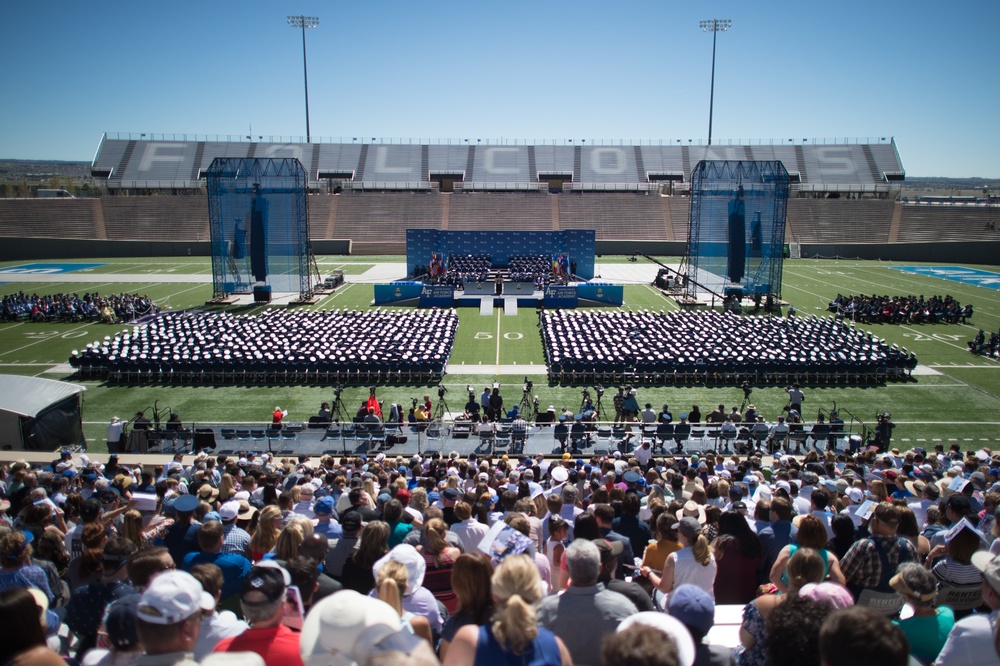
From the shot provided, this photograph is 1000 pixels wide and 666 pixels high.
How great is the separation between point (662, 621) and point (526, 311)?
31250 mm

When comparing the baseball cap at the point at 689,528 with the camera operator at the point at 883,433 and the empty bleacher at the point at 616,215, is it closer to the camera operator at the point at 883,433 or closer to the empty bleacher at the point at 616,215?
Answer: the camera operator at the point at 883,433

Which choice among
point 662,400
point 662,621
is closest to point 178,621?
point 662,621

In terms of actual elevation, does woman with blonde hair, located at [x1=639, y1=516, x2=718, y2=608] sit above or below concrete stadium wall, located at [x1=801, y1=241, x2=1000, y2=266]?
below

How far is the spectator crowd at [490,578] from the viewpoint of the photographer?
3.20m

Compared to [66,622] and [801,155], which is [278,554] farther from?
[801,155]

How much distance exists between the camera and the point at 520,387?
22.2 meters

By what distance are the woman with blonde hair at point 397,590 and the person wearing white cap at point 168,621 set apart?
3.12 feet

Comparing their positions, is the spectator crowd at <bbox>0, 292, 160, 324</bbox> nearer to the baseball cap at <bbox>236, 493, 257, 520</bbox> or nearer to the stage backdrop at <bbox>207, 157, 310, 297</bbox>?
the stage backdrop at <bbox>207, 157, 310, 297</bbox>

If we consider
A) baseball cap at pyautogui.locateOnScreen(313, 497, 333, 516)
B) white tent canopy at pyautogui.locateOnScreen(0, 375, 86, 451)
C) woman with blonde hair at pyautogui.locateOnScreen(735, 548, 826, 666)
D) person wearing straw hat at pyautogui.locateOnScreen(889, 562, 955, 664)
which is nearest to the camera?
woman with blonde hair at pyautogui.locateOnScreen(735, 548, 826, 666)

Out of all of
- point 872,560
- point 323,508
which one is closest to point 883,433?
point 872,560

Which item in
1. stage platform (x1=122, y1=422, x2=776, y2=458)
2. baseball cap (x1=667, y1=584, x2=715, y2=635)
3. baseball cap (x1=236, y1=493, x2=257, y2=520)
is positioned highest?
baseball cap (x1=667, y1=584, x2=715, y2=635)

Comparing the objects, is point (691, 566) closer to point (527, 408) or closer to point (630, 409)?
point (630, 409)

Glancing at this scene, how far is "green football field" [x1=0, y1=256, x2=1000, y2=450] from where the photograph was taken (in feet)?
64.8

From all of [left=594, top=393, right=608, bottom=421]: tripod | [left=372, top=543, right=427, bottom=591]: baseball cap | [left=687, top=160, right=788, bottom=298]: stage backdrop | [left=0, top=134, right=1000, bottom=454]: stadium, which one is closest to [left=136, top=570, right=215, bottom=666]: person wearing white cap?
[left=372, top=543, right=427, bottom=591]: baseball cap
